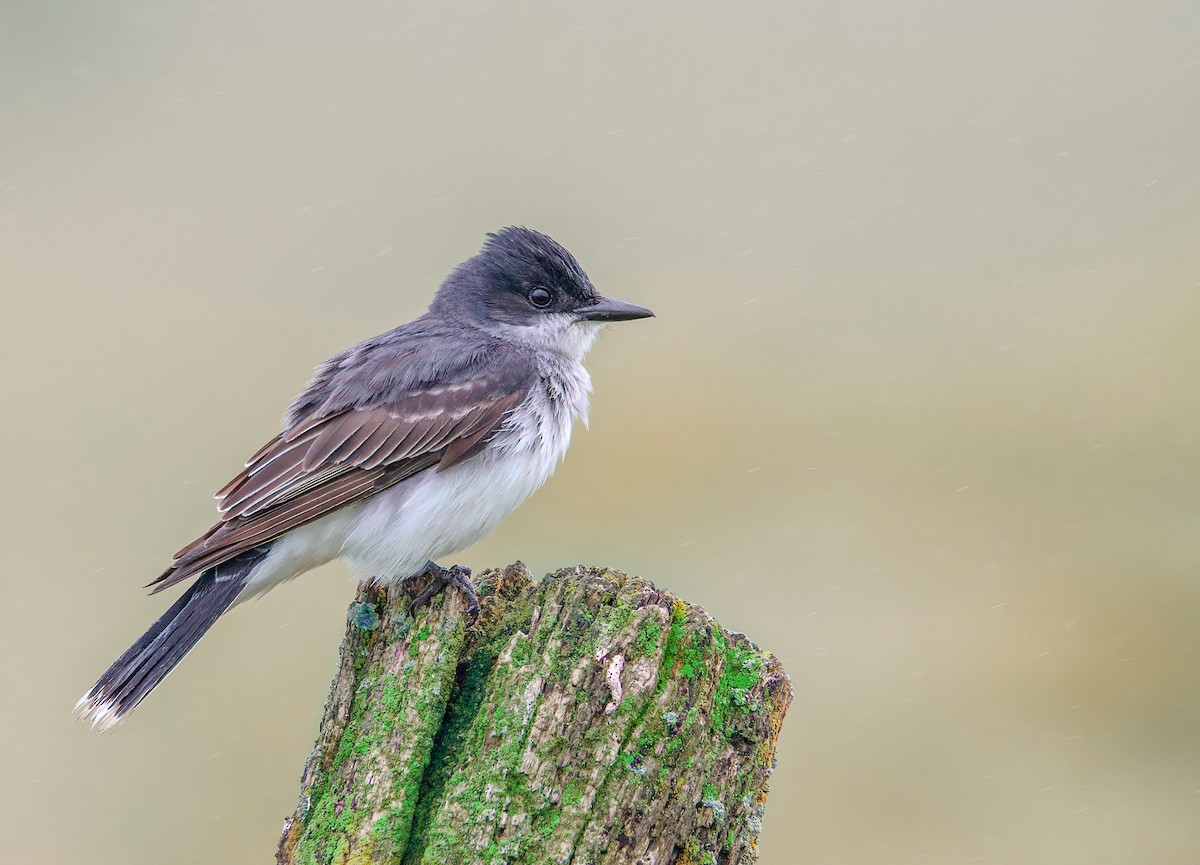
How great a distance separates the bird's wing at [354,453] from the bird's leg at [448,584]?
643mm

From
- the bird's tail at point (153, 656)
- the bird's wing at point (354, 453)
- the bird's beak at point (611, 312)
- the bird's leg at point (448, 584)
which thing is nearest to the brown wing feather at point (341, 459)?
the bird's wing at point (354, 453)

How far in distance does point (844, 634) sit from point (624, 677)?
27.5 ft

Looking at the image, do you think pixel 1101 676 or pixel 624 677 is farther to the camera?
pixel 1101 676

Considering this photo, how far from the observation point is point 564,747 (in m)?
4.36

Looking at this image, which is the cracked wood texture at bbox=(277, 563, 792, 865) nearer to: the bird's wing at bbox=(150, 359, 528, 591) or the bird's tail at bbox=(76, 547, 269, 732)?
the bird's tail at bbox=(76, 547, 269, 732)

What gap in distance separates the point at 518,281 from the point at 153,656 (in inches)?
132

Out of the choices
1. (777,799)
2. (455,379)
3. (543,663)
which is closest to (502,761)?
(543,663)

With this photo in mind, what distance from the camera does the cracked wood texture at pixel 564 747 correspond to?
169 inches

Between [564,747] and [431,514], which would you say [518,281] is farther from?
[564,747]

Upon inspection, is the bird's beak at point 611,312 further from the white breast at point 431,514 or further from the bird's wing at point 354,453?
the bird's wing at point 354,453

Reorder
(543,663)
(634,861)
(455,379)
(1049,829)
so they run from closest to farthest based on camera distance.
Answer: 1. (634,861)
2. (543,663)
3. (455,379)
4. (1049,829)

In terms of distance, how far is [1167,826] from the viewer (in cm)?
1105

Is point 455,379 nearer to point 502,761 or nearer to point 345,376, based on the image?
point 345,376

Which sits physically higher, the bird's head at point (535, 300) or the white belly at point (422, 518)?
the bird's head at point (535, 300)
